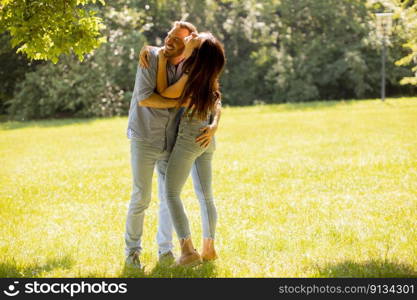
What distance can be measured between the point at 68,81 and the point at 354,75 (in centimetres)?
1260

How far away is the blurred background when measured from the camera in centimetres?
2367

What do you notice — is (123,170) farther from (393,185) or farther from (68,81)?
(68,81)

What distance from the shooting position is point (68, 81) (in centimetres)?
2345

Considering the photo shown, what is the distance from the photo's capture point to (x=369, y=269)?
15.1 feet

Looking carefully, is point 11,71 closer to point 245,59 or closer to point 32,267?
point 245,59

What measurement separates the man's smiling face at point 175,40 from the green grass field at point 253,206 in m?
1.69

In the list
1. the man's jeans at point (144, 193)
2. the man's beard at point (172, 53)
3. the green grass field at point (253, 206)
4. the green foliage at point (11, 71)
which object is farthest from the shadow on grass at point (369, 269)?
the green foliage at point (11, 71)

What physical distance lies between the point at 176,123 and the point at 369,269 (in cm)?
190

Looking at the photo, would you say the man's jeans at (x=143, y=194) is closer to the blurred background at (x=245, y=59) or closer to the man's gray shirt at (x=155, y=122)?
the man's gray shirt at (x=155, y=122)

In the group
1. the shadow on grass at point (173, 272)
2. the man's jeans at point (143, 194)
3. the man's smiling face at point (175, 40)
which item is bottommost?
the shadow on grass at point (173, 272)

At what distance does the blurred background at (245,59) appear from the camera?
23672 mm

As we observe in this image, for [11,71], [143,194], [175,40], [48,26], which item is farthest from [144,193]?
[11,71]

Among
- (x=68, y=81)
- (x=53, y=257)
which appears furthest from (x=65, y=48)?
(x=68, y=81)

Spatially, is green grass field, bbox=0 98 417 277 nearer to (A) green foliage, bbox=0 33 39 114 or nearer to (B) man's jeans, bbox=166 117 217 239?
(B) man's jeans, bbox=166 117 217 239
